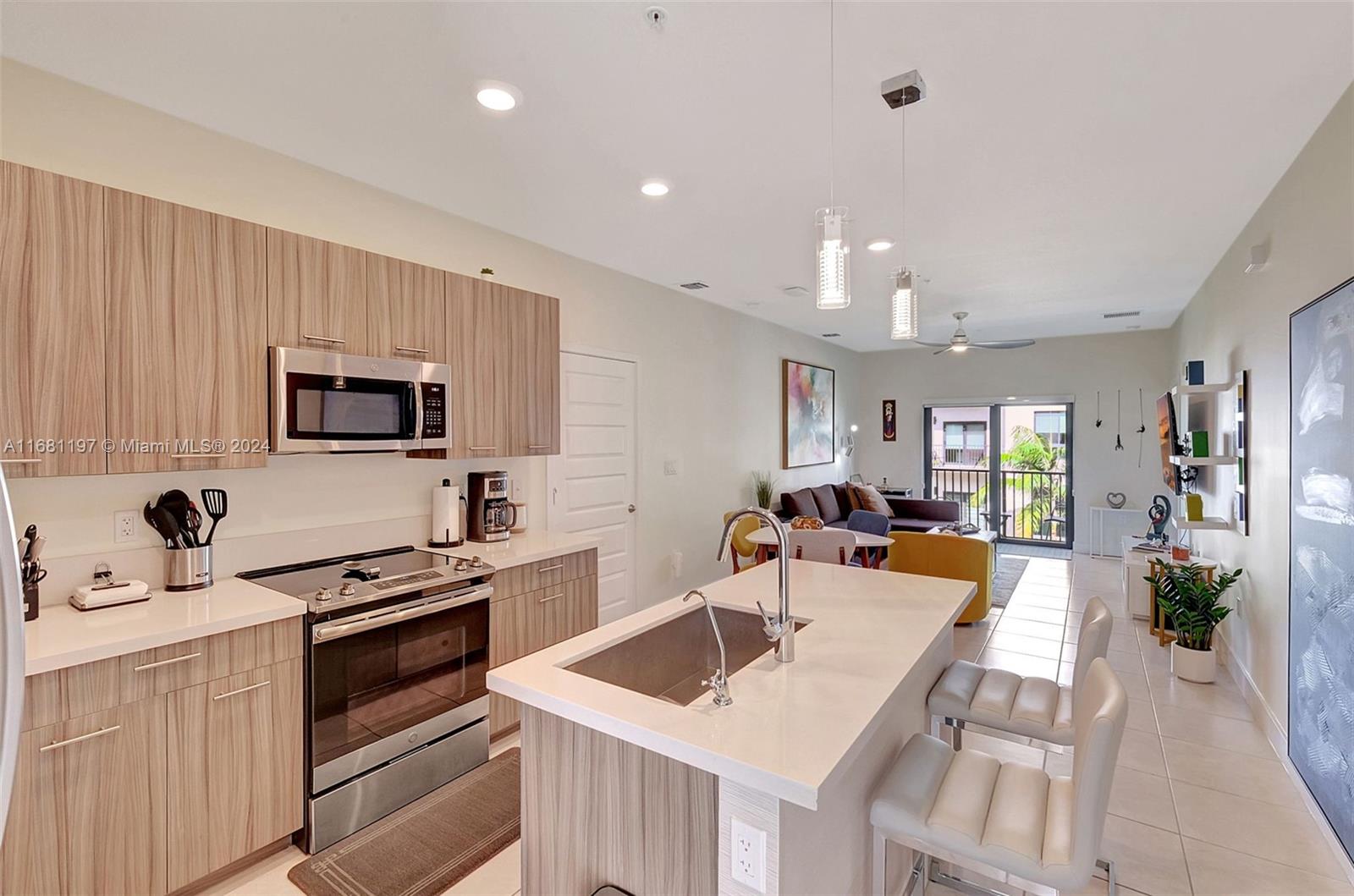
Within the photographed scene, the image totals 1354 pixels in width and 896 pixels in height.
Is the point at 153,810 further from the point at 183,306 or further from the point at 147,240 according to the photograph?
the point at 147,240

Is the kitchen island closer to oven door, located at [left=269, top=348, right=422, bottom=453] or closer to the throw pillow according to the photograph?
oven door, located at [left=269, top=348, right=422, bottom=453]

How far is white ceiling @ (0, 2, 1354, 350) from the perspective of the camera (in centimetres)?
184

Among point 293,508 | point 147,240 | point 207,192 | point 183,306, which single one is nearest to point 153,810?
point 293,508

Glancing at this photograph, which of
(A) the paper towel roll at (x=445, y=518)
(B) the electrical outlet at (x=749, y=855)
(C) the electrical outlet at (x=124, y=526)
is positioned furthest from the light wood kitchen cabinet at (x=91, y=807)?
(B) the electrical outlet at (x=749, y=855)

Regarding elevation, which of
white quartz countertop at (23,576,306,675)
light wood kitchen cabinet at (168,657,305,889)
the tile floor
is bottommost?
the tile floor

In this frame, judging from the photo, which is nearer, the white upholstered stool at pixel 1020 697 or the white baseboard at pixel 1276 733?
the white upholstered stool at pixel 1020 697

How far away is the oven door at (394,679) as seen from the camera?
88.2 inches

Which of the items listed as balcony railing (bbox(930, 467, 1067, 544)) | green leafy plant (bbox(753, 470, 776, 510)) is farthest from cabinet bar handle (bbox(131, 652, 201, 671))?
balcony railing (bbox(930, 467, 1067, 544))

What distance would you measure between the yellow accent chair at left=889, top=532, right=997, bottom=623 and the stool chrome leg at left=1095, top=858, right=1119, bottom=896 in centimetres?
236

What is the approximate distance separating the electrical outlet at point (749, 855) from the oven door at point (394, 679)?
5.45ft

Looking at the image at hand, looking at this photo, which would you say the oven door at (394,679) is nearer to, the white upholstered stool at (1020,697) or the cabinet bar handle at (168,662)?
the cabinet bar handle at (168,662)

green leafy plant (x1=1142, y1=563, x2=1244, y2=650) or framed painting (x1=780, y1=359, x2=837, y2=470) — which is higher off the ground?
framed painting (x1=780, y1=359, x2=837, y2=470)

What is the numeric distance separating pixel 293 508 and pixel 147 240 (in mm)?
1169

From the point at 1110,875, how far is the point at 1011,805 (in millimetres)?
920
